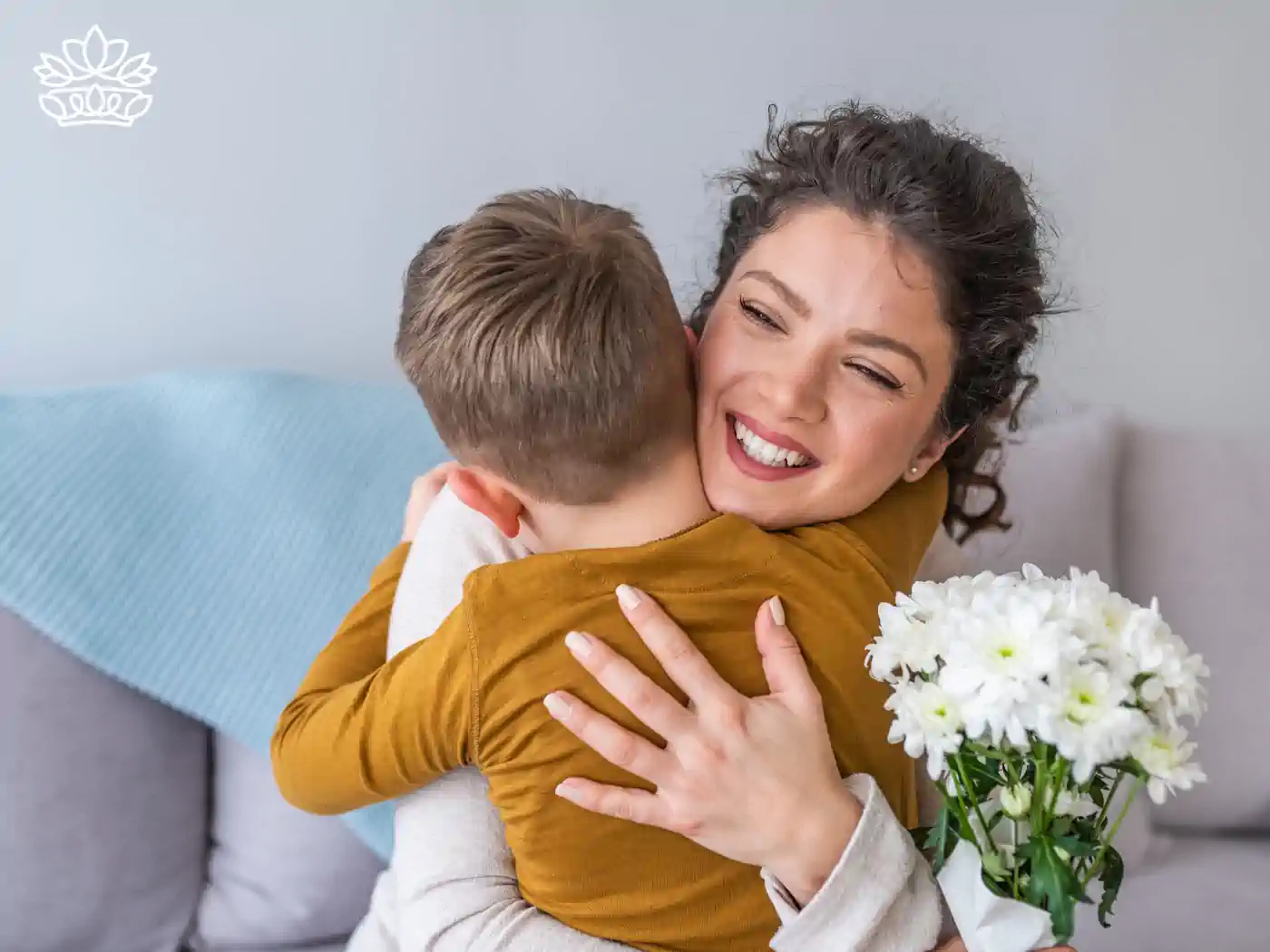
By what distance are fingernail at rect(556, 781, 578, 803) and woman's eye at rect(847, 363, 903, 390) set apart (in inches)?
18.5

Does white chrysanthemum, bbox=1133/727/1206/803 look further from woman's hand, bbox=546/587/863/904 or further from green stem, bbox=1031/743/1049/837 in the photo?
woman's hand, bbox=546/587/863/904

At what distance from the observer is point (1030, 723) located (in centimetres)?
80

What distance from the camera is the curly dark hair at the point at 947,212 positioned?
111cm

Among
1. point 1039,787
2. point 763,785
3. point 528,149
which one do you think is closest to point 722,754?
point 763,785

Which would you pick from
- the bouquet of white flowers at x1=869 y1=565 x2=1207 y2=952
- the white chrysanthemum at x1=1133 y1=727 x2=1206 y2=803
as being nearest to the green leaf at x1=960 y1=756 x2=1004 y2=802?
the bouquet of white flowers at x1=869 y1=565 x2=1207 y2=952

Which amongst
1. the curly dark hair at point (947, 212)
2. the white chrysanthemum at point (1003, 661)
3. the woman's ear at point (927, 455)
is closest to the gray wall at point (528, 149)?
the curly dark hair at point (947, 212)

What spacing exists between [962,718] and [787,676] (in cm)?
18

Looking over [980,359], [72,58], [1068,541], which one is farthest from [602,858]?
[72,58]

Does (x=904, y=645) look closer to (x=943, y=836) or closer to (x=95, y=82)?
(x=943, y=836)

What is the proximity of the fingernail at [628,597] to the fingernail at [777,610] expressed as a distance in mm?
121

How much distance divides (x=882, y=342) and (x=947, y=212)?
6.4 inches

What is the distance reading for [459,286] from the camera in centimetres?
95

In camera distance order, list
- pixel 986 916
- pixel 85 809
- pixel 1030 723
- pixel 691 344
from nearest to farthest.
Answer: pixel 1030 723
pixel 986 916
pixel 691 344
pixel 85 809

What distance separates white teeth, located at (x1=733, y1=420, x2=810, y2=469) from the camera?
1.05 m
